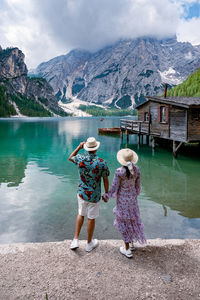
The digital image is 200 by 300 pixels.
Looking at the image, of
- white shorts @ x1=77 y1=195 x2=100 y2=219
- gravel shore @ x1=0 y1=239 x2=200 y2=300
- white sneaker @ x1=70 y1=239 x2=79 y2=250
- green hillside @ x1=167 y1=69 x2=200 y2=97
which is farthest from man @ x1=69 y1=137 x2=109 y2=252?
green hillside @ x1=167 y1=69 x2=200 y2=97

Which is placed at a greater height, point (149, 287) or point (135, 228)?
point (135, 228)

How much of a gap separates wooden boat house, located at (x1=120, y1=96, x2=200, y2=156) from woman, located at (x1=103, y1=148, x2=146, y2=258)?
62.1 feet

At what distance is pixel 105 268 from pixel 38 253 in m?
1.67

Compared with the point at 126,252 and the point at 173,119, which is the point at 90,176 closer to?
the point at 126,252

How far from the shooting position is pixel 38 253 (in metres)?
5.50

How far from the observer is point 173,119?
84.8ft

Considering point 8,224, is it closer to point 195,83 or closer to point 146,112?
point 146,112

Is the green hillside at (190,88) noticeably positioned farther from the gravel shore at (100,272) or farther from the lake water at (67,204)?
the gravel shore at (100,272)

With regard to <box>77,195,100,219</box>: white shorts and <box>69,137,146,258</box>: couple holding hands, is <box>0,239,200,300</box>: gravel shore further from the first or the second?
<box>77,195,100,219</box>: white shorts

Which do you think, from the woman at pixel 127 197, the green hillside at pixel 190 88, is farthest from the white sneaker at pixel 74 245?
the green hillside at pixel 190 88

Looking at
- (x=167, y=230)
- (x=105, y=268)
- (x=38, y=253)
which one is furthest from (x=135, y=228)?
(x=167, y=230)

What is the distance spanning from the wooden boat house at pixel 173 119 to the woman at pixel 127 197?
18940 millimetres

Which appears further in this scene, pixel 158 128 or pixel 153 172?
pixel 158 128

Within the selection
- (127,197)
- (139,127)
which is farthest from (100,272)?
(139,127)
